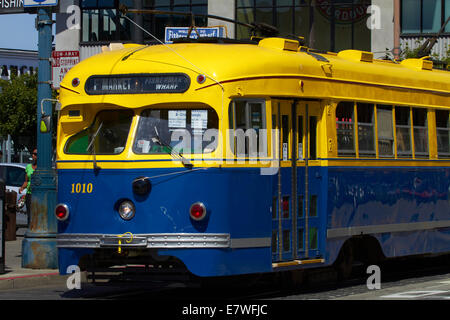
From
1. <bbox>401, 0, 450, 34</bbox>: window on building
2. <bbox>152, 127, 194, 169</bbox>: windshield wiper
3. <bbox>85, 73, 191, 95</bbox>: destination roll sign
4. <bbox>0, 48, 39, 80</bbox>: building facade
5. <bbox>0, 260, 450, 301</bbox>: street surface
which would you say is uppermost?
<bbox>0, 48, 39, 80</bbox>: building facade

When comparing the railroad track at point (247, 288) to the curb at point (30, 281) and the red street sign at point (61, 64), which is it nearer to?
the curb at point (30, 281)

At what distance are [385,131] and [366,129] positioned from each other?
0.48 m

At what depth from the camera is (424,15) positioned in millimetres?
34094

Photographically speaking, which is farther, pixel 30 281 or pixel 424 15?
pixel 424 15

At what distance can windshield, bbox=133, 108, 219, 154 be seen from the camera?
11453 mm

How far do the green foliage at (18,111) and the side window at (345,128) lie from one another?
44.3 metres

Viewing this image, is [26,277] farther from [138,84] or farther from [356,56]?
[356,56]

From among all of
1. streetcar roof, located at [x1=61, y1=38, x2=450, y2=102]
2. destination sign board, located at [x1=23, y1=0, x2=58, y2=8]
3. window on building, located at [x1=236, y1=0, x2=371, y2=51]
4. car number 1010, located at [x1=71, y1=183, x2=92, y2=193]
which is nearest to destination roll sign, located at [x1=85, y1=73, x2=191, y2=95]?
streetcar roof, located at [x1=61, y1=38, x2=450, y2=102]

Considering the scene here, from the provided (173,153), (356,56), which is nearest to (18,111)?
(356,56)

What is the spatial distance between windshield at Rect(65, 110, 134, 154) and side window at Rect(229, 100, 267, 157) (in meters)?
1.23

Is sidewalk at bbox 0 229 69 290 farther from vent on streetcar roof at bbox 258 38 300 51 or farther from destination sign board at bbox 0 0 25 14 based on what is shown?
vent on streetcar roof at bbox 258 38 300 51

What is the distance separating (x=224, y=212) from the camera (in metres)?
11.3

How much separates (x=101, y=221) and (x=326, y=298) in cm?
287
